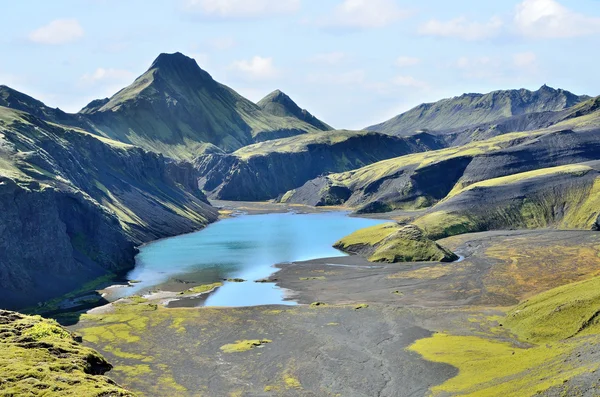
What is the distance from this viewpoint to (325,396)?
223 ft

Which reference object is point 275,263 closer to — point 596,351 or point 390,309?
point 390,309

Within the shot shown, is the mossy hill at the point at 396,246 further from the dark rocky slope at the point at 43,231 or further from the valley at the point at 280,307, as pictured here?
the dark rocky slope at the point at 43,231

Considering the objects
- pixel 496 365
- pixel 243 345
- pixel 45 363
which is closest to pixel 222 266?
pixel 243 345

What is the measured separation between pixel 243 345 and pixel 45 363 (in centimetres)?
3228

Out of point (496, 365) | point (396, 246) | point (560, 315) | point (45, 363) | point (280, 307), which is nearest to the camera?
point (45, 363)

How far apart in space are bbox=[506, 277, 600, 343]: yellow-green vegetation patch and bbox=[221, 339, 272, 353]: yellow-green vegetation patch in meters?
39.3

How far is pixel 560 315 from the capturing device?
8369 cm

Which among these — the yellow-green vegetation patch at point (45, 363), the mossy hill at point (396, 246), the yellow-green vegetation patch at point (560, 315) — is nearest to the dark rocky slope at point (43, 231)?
the yellow-green vegetation patch at point (45, 363)

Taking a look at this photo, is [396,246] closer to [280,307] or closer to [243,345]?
[280,307]

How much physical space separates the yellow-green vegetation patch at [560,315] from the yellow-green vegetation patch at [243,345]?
39.3 meters

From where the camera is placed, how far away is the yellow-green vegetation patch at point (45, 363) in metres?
53.8

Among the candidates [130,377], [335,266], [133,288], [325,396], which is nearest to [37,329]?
[130,377]

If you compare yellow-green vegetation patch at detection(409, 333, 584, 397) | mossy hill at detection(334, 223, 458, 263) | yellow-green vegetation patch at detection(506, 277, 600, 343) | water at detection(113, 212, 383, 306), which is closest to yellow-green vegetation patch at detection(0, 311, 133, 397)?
yellow-green vegetation patch at detection(409, 333, 584, 397)

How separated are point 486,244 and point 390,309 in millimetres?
82210
